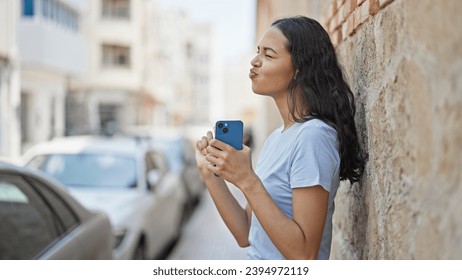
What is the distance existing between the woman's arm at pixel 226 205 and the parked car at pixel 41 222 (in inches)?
51.4

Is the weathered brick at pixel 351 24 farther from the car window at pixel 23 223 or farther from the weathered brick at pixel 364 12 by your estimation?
the car window at pixel 23 223

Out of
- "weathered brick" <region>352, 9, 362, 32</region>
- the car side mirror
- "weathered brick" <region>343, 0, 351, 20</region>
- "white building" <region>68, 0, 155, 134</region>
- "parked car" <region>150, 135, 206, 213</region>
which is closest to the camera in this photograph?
"weathered brick" <region>352, 9, 362, 32</region>

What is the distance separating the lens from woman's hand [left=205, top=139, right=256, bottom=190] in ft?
5.68

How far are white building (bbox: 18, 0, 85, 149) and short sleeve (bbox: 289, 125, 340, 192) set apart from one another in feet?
56.6

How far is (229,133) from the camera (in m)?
1.80

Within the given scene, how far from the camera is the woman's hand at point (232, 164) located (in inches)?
68.1

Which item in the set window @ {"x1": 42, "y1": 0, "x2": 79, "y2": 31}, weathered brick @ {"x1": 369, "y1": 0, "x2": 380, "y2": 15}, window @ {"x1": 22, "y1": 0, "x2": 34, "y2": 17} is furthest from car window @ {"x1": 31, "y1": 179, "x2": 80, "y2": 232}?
window @ {"x1": 42, "y1": 0, "x2": 79, "y2": 31}

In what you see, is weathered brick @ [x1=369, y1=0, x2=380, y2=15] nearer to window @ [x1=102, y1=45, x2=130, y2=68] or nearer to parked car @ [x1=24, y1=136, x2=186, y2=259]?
parked car @ [x1=24, y1=136, x2=186, y2=259]

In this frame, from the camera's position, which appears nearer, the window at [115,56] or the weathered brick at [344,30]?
the weathered brick at [344,30]

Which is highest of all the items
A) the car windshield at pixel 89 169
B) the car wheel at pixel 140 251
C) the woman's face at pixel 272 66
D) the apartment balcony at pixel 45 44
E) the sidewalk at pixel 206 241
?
the apartment balcony at pixel 45 44

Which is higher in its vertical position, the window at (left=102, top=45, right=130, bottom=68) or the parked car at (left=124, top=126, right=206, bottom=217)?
the window at (left=102, top=45, right=130, bottom=68)

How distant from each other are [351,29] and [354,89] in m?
0.28

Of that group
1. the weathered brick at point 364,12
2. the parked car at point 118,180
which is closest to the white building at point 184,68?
the parked car at point 118,180

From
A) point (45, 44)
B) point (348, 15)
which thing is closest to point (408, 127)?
point (348, 15)
